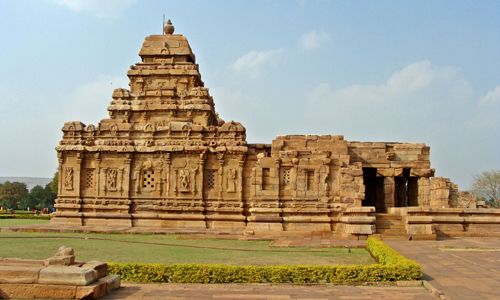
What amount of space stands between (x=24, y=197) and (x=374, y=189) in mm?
61782

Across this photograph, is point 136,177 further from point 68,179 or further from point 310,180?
point 310,180

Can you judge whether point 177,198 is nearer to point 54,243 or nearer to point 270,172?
point 270,172

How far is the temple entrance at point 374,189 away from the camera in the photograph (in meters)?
20.8

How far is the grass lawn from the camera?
36.5 ft

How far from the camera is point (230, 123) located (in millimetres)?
20406

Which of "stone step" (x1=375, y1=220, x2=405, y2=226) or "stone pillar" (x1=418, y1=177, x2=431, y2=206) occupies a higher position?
"stone pillar" (x1=418, y1=177, x2=431, y2=206)

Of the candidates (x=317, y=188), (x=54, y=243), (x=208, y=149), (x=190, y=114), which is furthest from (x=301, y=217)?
(x=54, y=243)

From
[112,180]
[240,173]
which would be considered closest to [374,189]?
[240,173]

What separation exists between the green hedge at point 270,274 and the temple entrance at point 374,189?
1194 centimetres

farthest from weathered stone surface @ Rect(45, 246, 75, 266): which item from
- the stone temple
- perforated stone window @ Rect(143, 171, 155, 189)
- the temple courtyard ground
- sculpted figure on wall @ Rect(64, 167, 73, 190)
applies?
sculpted figure on wall @ Rect(64, 167, 73, 190)

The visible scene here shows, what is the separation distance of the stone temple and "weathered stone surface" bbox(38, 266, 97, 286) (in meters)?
10.6

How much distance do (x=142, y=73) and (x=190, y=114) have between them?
12.1ft

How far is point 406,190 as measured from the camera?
21.6 meters

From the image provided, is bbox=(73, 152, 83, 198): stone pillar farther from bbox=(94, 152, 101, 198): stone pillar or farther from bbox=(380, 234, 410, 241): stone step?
bbox=(380, 234, 410, 241): stone step
